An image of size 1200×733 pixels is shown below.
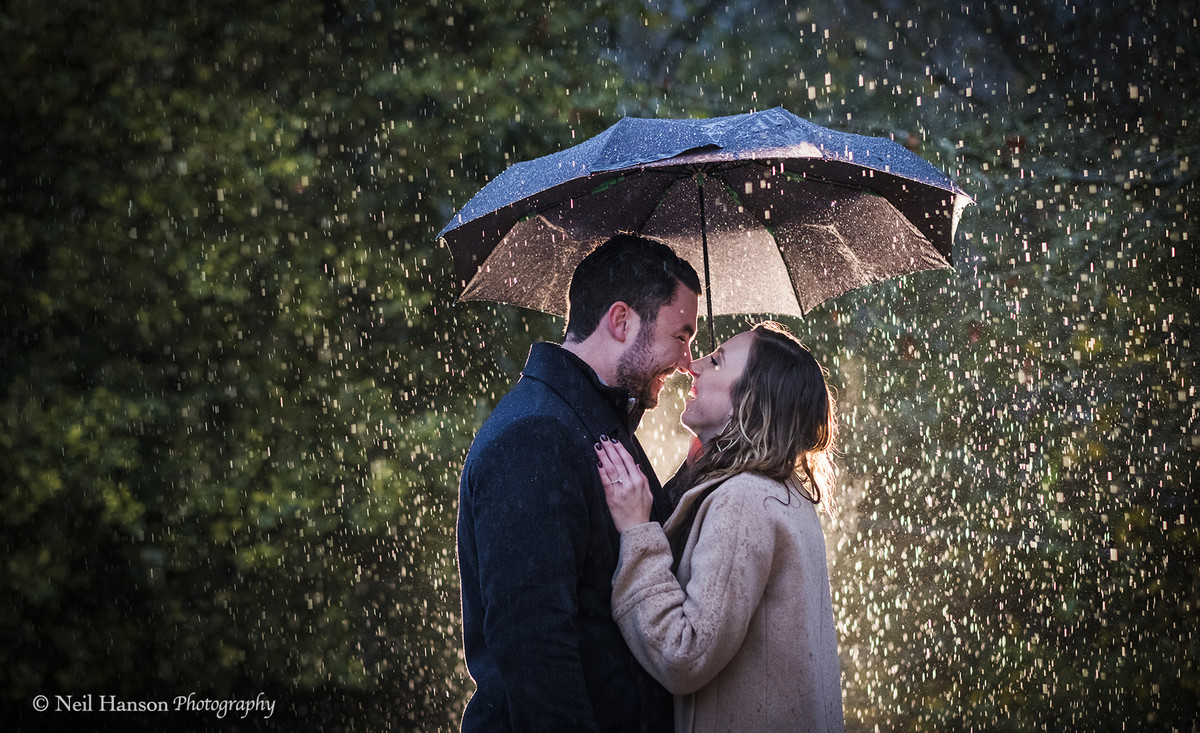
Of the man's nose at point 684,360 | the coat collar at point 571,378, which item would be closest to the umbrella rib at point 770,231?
the man's nose at point 684,360

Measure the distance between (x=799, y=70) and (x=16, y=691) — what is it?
234 inches

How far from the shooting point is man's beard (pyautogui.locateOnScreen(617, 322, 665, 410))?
8.52 feet

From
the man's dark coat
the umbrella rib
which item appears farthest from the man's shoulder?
the umbrella rib

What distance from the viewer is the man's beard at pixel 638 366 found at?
2.60 metres

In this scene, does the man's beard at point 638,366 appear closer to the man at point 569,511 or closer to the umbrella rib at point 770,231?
the man at point 569,511

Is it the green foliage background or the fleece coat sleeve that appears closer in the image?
the fleece coat sleeve

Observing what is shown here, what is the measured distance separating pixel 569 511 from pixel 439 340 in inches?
157

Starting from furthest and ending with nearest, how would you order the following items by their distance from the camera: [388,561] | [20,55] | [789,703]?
[388,561]
[20,55]
[789,703]

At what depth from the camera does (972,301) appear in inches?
260

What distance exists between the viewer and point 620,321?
262cm

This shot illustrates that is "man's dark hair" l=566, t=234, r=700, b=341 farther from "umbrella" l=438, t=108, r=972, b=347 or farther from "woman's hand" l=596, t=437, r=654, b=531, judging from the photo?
"woman's hand" l=596, t=437, r=654, b=531

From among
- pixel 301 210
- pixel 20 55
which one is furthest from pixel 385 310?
pixel 20 55

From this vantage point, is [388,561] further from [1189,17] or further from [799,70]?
[1189,17]

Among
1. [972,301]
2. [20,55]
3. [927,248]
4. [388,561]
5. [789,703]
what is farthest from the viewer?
[972,301]
